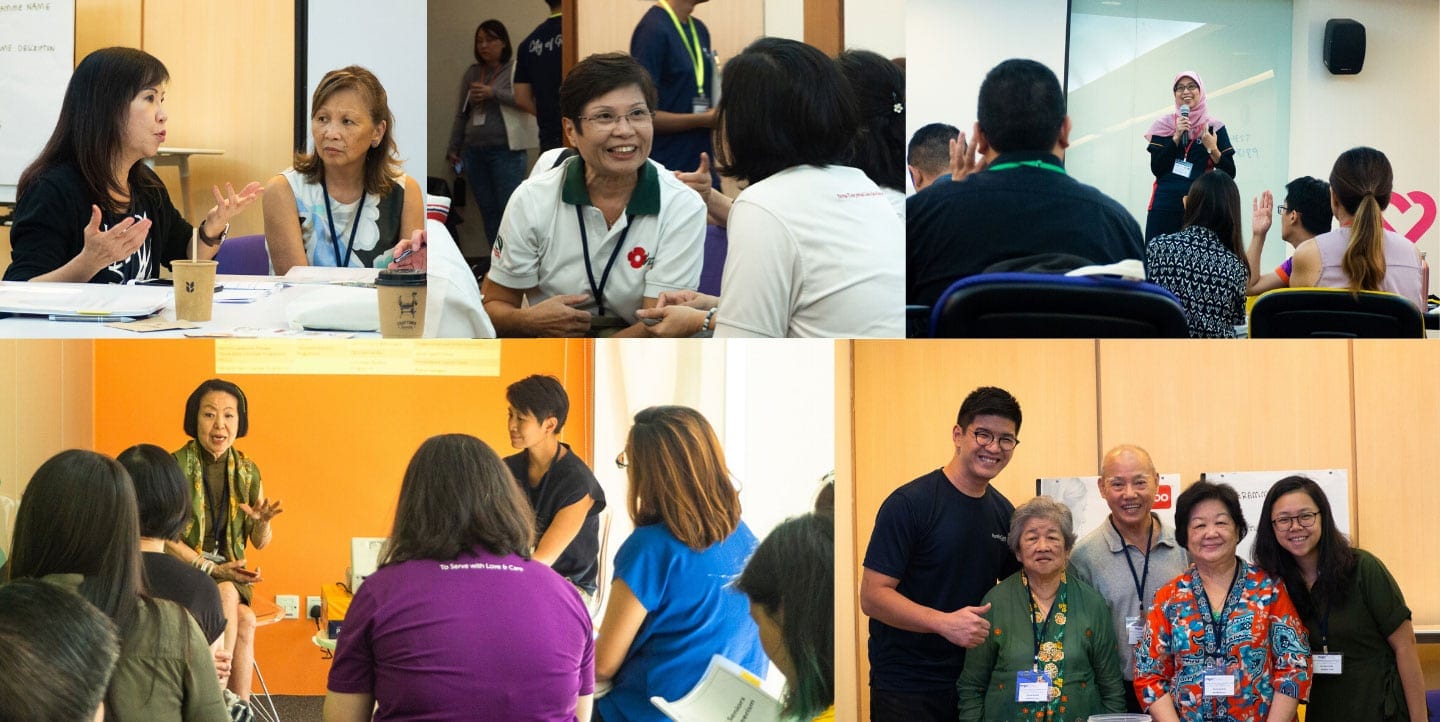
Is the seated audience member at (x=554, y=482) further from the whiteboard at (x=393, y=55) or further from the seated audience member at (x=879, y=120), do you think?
the seated audience member at (x=879, y=120)

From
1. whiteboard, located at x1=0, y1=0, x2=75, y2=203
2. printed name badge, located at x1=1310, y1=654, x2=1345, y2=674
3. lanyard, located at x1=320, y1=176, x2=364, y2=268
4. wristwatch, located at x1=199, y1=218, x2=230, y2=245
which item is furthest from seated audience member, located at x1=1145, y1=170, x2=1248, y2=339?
whiteboard, located at x1=0, y1=0, x2=75, y2=203

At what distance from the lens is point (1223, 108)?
380 cm

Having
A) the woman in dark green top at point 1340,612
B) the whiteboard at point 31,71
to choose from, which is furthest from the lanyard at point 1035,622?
the whiteboard at point 31,71

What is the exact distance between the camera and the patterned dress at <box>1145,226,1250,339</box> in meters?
3.75

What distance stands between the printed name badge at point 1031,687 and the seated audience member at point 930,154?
135 centimetres

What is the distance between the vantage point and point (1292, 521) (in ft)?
12.5

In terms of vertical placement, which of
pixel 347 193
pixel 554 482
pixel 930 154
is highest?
pixel 930 154

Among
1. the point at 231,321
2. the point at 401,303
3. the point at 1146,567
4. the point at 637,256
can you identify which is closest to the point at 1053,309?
the point at 1146,567

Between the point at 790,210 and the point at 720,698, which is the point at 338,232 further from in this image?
the point at 720,698

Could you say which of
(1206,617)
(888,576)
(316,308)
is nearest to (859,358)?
(888,576)

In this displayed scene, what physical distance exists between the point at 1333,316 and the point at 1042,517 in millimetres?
1107

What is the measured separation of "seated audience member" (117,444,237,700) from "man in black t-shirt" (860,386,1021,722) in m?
1.65

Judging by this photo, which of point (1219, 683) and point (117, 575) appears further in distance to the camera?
point (1219, 683)

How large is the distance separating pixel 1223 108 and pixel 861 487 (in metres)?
1.53
